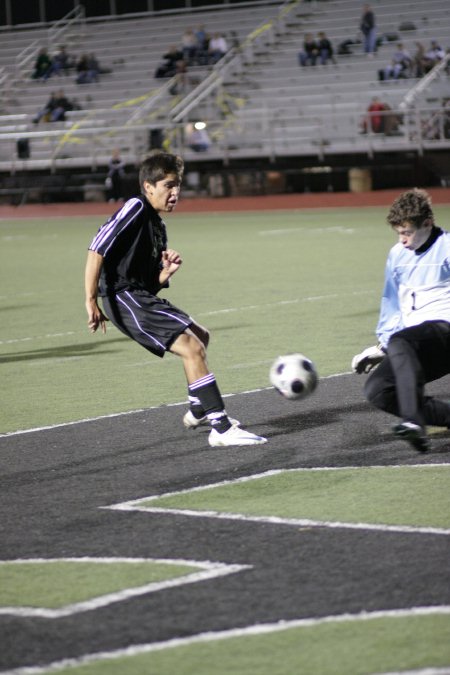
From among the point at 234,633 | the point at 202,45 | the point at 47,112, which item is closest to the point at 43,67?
the point at 47,112

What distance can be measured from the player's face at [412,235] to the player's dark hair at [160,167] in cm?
143

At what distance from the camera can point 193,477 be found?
6.56 m

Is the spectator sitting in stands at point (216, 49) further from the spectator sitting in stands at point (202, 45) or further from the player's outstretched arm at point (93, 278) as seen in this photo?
the player's outstretched arm at point (93, 278)

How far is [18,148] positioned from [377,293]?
2394 centimetres

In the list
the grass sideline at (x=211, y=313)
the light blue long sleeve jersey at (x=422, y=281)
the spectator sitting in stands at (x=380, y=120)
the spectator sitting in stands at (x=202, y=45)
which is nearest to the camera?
the light blue long sleeve jersey at (x=422, y=281)

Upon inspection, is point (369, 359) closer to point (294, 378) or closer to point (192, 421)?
point (294, 378)

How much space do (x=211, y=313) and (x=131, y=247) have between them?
20.6 feet

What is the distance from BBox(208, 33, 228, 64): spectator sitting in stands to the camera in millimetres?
37781

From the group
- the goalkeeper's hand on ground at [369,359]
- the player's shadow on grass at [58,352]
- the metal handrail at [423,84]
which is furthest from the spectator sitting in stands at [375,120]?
the goalkeeper's hand on ground at [369,359]

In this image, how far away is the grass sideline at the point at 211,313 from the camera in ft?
31.4

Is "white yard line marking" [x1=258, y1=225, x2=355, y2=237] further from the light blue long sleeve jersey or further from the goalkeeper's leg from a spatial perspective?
the goalkeeper's leg

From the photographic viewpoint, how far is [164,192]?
7.53 meters

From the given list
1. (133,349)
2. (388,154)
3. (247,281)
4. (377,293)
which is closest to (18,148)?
(388,154)

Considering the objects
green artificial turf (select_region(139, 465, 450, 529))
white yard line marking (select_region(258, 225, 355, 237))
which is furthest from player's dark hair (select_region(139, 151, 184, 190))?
white yard line marking (select_region(258, 225, 355, 237))
